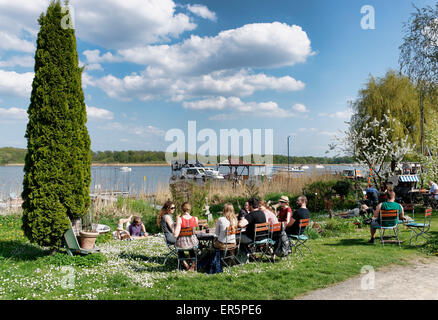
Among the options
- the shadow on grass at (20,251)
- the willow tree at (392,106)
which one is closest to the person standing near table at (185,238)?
the shadow on grass at (20,251)

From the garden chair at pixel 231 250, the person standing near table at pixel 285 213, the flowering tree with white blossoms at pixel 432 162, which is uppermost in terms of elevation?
the flowering tree with white blossoms at pixel 432 162

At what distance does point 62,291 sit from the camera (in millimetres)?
5023

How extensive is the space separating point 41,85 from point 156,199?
33.5 feet

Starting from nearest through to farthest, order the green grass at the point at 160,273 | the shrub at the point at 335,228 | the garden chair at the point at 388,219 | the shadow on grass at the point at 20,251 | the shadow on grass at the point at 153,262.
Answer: the green grass at the point at 160,273
the shadow on grass at the point at 153,262
the shadow on grass at the point at 20,251
the garden chair at the point at 388,219
the shrub at the point at 335,228

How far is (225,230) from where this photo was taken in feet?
21.0

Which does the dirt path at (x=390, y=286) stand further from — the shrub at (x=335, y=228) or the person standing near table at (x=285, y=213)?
the shrub at (x=335, y=228)

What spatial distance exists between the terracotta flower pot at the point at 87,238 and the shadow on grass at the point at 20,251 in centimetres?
88

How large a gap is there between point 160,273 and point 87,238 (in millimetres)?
1935

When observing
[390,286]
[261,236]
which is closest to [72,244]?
[261,236]

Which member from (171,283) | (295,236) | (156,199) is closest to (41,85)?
(171,283)

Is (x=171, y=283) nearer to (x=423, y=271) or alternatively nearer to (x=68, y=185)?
(x=68, y=185)

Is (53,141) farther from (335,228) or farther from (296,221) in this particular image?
(335,228)

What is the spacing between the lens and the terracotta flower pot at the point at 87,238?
7.07 meters
